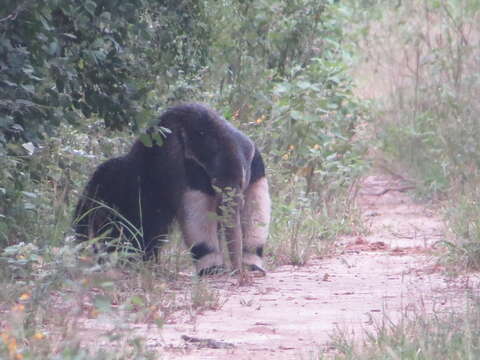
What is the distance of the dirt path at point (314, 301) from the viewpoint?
3914 mm

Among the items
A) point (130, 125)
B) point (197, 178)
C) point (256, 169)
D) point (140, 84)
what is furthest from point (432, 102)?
point (140, 84)

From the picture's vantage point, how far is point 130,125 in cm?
584

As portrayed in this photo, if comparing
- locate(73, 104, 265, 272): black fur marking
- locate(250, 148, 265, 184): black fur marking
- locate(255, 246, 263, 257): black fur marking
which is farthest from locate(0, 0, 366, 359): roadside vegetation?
locate(250, 148, 265, 184): black fur marking

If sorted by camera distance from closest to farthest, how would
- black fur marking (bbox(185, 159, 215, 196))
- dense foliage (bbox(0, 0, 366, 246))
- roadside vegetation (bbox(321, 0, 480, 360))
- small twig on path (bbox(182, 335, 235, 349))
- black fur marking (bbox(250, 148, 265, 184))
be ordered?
small twig on path (bbox(182, 335, 235, 349))
dense foliage (bbox(0, 0, 366, 246))
black fur marking (bbox(185, 159, 215, 196))
black fur marking (bbox(250, 148, 265, 184))
roadside vegetation (bbox(321, 0, 480, 360))

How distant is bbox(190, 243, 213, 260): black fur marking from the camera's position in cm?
586

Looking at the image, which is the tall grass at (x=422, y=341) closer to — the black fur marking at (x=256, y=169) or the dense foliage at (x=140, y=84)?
the dense foliage at (x=140, y=84)

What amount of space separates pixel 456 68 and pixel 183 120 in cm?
563

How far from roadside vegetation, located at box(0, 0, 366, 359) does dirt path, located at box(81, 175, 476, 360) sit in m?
0.20

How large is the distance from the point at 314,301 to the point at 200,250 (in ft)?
3.35

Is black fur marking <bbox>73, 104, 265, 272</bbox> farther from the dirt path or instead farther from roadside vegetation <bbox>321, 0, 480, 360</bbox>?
roadside vegetation <bbox>321, 0, 480, 360</bbox>

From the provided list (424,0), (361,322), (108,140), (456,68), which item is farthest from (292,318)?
(424,0)

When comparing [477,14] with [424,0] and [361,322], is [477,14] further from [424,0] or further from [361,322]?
[361,322]

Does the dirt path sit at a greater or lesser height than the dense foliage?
lesser

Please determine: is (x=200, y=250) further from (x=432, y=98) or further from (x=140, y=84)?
(x=432, y=98)
